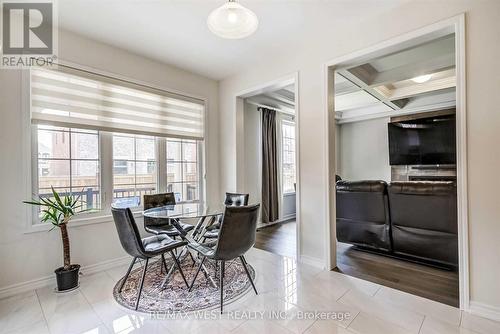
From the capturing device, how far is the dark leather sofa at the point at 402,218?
105 inches

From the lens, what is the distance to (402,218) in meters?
2.97

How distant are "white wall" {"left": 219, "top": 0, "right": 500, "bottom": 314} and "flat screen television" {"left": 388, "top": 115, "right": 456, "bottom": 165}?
431cm

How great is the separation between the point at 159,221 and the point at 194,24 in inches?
95.3

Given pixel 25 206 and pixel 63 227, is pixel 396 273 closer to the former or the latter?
pixel 63 227

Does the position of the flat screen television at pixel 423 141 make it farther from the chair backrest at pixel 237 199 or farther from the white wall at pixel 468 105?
the chair backrest at pixel 237 199

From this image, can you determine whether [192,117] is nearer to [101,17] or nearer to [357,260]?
[101,17]

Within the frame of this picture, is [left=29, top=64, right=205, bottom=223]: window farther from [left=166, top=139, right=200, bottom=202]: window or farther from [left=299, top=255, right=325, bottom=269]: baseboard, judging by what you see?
[left=299, top=255, right=325, bottom=269]: baseboard

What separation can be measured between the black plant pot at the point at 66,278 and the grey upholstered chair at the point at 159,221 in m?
0.80

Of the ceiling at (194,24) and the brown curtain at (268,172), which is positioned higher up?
the ceiling at (194,24)

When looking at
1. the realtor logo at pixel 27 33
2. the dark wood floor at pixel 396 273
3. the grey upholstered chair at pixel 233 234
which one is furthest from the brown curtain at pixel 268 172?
the realtor logo at pixel 27 33

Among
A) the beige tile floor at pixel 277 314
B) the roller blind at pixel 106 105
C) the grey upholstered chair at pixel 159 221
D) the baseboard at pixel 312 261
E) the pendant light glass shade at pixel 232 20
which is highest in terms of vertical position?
the pendant light glass shade at pixel 232 20

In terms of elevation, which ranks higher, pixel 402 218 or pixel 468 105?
pixel 468 105

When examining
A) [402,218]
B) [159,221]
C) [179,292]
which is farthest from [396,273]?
[159,221]

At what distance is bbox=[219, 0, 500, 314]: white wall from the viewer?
6.12ft
